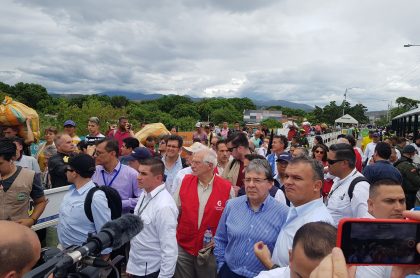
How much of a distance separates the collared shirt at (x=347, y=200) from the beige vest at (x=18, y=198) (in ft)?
11.0

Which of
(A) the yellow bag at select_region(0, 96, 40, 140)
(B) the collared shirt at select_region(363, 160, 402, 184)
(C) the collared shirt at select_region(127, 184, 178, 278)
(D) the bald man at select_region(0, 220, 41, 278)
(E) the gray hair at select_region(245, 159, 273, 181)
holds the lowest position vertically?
(C) the collared shirt at select_region(127, 184, 178, 278)

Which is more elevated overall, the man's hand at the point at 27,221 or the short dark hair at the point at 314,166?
the short dark hair at the point at 314,166

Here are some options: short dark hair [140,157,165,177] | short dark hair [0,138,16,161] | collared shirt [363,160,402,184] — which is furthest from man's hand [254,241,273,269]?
short dark hair [0,138,16,161]

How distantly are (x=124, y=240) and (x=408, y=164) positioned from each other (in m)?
6.83

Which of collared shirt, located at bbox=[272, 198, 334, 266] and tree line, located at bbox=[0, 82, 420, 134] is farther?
tree line, located at bbox=[0, 82, 420, 134]

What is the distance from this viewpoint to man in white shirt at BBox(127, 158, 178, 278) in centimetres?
332

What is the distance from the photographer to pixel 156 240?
11.2ft

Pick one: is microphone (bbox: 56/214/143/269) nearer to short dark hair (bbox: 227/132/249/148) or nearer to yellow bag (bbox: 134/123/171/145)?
short dark hair (bbox: 227/132/249/148)

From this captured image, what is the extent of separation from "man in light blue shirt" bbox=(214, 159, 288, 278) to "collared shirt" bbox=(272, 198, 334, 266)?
1.01 feet

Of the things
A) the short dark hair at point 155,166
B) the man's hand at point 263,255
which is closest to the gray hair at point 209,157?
the short dark hair at point 155,166

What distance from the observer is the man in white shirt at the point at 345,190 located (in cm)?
387

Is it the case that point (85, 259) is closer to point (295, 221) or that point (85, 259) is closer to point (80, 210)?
point (295, 221)

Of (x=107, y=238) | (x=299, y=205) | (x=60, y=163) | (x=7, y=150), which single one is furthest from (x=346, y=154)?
(x=60, y=163)

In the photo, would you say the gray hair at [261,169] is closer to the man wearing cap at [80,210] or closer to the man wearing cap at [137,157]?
the man wearing cap at [80,210]
